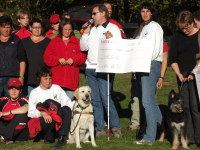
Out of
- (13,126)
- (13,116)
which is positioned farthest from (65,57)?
(13,126)

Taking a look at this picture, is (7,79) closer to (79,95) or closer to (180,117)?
(79,95)

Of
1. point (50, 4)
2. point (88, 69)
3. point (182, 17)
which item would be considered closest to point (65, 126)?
point (88, 69)

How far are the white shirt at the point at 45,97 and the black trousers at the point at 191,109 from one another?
6.57ft

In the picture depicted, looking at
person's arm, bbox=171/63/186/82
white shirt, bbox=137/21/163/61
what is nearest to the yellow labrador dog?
white shirt, bbox=137/21/163/61

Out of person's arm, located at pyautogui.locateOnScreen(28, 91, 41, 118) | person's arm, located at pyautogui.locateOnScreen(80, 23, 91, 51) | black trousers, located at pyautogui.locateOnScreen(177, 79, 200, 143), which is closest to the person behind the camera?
black trousers, located at pyautogui.locateOnScreen(177, 79, 200, 143)

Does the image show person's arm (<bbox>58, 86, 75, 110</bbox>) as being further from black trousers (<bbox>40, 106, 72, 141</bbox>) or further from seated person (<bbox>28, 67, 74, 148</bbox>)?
black trousers (<bbox>40, 106, 72, 141</bbox>)

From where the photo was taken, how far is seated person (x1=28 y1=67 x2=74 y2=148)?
8359mm

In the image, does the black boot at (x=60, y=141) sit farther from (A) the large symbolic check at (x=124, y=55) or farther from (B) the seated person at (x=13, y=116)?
(A) the large symbolic check at (x=124, y=55)

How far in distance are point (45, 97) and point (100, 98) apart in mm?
1048

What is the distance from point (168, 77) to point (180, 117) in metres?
8.78

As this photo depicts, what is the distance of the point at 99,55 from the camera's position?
8.53 meters

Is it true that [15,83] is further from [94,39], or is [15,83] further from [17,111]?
[94,39]

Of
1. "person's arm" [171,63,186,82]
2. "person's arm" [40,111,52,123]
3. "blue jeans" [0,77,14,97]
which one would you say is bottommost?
"person's arm" [40,111,52,123]

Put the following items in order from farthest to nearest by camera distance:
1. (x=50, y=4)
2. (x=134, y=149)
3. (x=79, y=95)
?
(x=50, y=4) → (x=79, y=95) → (x=134, y=149)
